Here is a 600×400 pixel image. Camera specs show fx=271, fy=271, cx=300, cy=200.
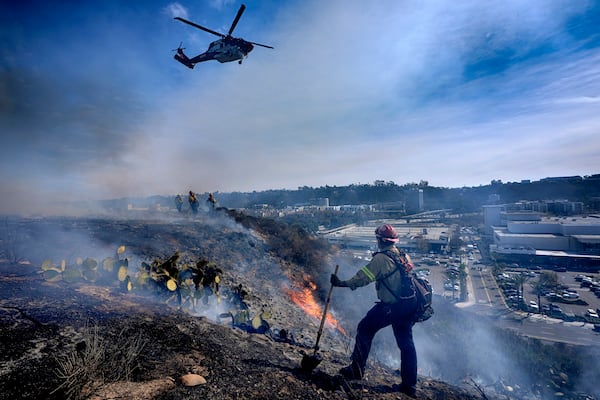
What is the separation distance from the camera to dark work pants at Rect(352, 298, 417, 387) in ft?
14.2

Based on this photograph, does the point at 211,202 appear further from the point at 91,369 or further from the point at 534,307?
the point at 534,307

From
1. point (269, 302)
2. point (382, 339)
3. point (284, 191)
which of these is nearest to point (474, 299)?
point (382, 339)

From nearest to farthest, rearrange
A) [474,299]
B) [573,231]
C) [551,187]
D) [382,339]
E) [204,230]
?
[382,339] < [204,230] < [474,299] < [573,231] < [551,187]

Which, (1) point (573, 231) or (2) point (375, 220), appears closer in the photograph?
(1) point (573, 231)

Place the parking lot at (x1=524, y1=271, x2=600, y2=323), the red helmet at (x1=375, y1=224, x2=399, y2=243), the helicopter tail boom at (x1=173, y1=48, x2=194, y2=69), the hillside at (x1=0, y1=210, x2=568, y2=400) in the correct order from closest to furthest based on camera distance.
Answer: the hillside at (x1=0, y1=210, x2=568, y2=400) → the red helmet at (x1=375, y1=224, x2=399, y2=243) → the helicopter tail boom at (x1=173, y1=48, x2=194, y2=69) → the parking lot at (x1=524, y1=271, x2=600, y2=323)

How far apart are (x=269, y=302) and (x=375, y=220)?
6630 centimetres

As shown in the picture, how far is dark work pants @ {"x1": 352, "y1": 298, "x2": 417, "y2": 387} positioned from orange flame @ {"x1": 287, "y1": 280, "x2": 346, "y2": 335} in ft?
24.8

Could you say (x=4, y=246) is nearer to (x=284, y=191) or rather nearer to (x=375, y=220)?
(x=375, y=220)

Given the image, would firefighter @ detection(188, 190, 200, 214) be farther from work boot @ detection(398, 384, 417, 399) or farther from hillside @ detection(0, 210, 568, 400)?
work boot @ detection(398, 384, 417, 399)

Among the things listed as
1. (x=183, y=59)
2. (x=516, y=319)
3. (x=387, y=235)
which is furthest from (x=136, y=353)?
(x=516, y=319)

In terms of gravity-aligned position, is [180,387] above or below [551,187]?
below

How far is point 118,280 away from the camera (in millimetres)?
6746

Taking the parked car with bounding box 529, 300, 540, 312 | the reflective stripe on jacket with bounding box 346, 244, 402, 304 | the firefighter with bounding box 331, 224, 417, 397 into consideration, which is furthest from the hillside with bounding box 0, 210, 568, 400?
the parked car with bounding box 529, 300, 540, 312

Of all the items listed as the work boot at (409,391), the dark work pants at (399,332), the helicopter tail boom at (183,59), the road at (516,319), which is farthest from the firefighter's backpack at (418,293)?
the road at (516,319)
